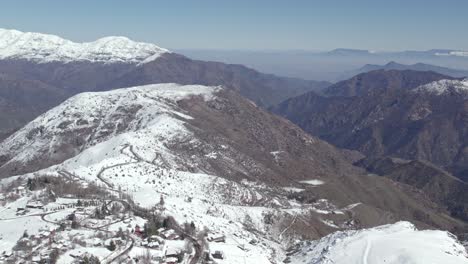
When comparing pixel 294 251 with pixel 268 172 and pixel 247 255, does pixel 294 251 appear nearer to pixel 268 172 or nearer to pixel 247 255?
pixel 247 255

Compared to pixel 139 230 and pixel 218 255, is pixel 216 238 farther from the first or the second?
pixel 139 230

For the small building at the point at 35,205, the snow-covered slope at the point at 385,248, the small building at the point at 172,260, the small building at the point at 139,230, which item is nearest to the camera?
the small building at the point at 172,260

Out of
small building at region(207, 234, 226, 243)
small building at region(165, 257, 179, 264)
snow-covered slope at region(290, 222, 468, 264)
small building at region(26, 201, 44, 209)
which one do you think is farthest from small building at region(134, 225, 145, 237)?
snow-covered slope at region(290, 222, 468, 264)

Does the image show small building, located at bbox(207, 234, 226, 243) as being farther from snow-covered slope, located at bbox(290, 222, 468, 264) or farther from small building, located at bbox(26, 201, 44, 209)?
small building, located at bbox(26, 201, 44, 209)

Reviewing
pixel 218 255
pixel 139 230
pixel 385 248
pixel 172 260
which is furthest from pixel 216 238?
pixel 385 248

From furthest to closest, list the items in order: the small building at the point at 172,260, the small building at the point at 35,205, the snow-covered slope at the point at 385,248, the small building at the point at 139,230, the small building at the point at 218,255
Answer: the small building at the point at 35,205 → the small building at the point at 139,230 → the snow-covered slope at the point at 385,248 → the small building at the point at 218,255 → the small building at the point at 172,260

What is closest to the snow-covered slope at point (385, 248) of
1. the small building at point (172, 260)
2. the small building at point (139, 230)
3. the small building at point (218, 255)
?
the small building at point (218, 255)

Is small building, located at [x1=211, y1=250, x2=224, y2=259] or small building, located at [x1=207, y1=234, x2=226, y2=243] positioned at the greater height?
small building, located at [x1=211, y1=250, x2=224, y2=259]

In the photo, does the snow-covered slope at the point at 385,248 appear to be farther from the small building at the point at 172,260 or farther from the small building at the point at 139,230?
the small building at the point at 139,230
